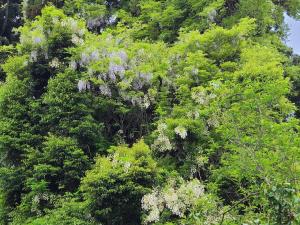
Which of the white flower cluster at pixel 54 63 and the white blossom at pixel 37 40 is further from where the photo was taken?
the white blossom at pixel 37 40

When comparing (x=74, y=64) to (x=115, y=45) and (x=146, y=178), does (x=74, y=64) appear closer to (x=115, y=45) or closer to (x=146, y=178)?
(x=115, y=45)

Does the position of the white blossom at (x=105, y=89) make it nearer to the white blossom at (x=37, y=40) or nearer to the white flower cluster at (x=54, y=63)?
the white flower cluster at (x=54, y=63)

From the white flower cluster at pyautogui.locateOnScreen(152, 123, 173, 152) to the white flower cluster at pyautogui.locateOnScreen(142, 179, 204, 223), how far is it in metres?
1.55

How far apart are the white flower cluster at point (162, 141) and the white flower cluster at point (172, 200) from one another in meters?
1.55

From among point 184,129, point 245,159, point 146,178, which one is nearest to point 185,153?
point 184,129

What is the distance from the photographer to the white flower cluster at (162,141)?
13344 mm

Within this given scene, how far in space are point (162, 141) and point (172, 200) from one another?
6.83 feet

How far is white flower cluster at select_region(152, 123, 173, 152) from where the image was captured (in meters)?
13.3

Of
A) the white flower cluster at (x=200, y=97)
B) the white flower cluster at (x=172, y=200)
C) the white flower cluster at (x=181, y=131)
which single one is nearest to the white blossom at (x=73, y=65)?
the white flower cluster at (x=200, y=97)

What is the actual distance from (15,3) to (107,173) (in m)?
16.5

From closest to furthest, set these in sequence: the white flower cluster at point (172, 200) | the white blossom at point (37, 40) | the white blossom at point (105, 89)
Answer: the white flower cluster at point (172, 200) < the white blossom at point (105, 89) < the white blossom at point (37, 40)

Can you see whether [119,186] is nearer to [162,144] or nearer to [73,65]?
[162,144]

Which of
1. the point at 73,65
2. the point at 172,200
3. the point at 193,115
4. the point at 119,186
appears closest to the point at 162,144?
the point at 193,115

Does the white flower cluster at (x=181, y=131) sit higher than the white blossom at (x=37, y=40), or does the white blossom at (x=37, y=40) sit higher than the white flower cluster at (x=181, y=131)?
the white blossom at (x=37, y=40)
